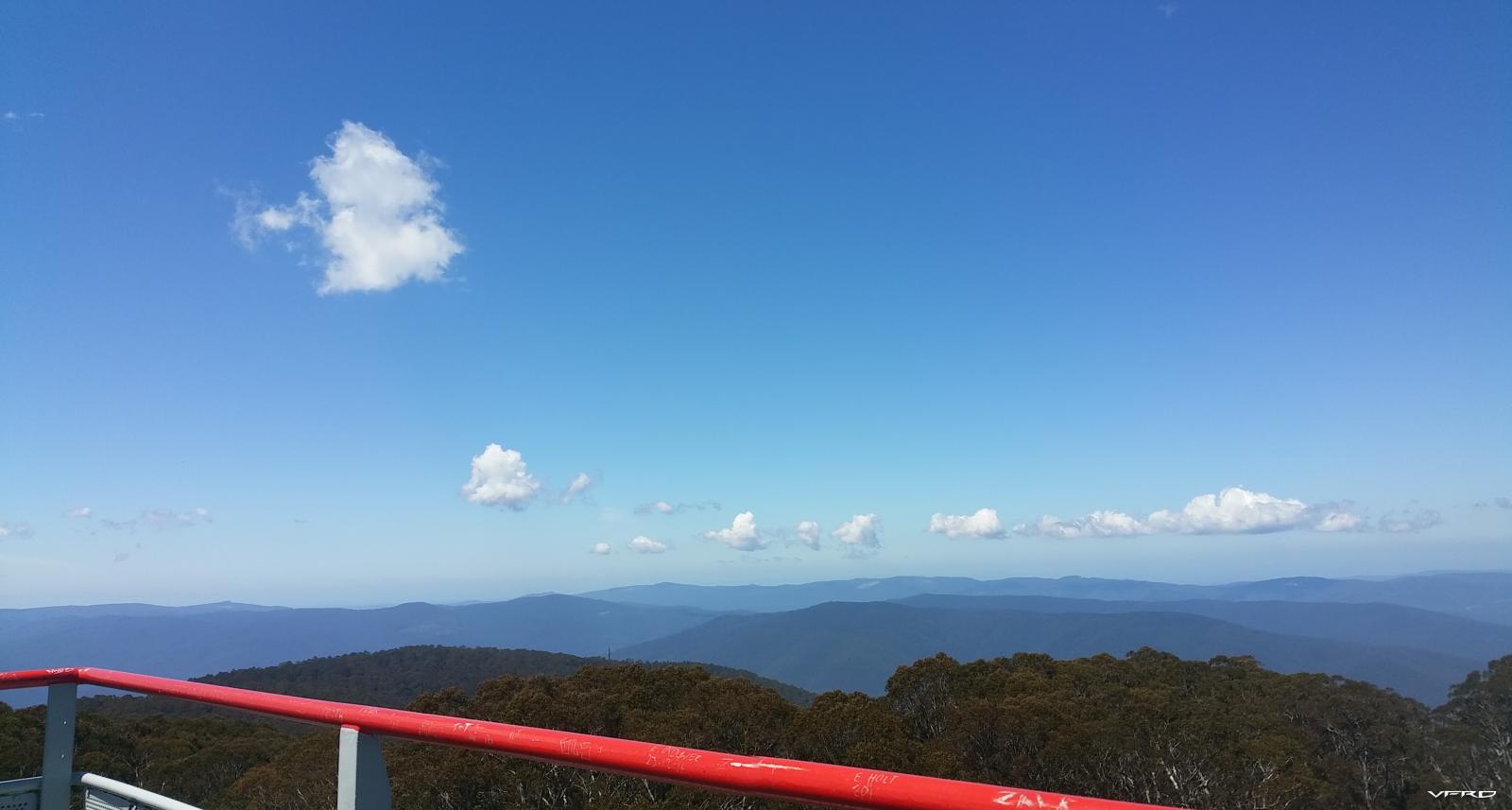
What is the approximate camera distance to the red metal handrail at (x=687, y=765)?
3.22 ft

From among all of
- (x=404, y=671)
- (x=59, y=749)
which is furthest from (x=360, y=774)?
(x=404, y=671)

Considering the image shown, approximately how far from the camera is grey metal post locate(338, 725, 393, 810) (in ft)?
5.39

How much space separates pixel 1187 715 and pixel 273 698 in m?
26.3

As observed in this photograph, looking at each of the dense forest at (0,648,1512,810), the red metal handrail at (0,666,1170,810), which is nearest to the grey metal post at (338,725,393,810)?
the red metal handrail at (0,666,1170,810)

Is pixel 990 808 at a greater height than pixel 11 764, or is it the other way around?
pixel 990 808

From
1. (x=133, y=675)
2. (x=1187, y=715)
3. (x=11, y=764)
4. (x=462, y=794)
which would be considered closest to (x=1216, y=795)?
(x=1187, y=715)

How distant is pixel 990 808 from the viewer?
94 centimetres

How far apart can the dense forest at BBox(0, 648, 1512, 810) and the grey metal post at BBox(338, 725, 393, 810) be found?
13.0 m

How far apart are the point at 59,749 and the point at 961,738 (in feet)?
70.4

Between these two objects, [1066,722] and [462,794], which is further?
[1066,722]

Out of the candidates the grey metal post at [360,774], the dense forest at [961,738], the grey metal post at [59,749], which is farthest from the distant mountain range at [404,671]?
the grey metal post at [360,774]

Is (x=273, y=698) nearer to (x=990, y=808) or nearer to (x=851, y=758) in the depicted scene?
(x=990, y=808)

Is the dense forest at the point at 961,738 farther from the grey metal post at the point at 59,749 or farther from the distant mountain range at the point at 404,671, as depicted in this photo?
the distant mountain range at the point at 404,671

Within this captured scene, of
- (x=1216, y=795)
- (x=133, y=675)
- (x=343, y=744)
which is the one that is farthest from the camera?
(x=1216, y=795)
